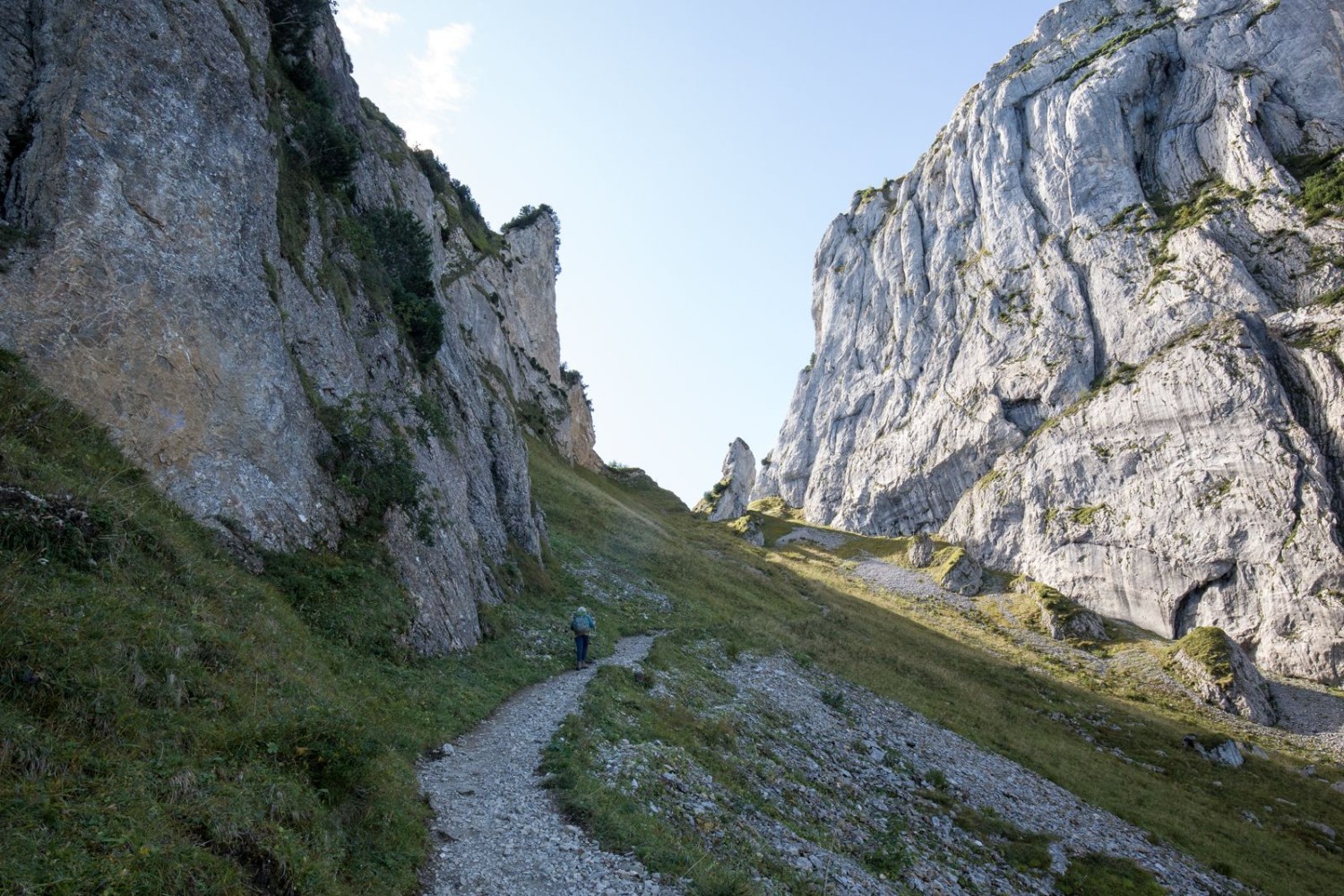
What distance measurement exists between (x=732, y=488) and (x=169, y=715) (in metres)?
134

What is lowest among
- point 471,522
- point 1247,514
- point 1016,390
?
point 471,522

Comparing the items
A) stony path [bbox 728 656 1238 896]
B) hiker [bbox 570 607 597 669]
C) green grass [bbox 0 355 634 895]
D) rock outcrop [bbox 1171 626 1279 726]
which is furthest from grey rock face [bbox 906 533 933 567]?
green grass [bbox 0 355 634 895]

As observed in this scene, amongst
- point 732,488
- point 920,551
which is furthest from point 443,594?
point 732,488

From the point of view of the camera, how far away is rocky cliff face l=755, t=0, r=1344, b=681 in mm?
71438

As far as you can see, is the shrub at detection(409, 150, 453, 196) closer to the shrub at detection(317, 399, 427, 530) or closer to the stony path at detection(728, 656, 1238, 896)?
the shrub at detection(317, 399, 427, 530)

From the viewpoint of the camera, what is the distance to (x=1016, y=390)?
108750 mm

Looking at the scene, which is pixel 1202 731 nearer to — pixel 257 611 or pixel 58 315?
pixel 257 611

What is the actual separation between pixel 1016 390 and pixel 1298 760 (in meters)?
70.3

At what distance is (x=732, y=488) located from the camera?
463ft

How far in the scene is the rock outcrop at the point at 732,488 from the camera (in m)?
136

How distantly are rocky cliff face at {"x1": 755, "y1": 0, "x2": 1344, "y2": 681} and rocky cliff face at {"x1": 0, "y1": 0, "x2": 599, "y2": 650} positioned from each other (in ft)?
258

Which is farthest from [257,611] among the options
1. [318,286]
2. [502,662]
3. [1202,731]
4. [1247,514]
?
[1247,514]

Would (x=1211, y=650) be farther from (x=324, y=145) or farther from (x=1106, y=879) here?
(x=324, y=145)

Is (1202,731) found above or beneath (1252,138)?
beneath
